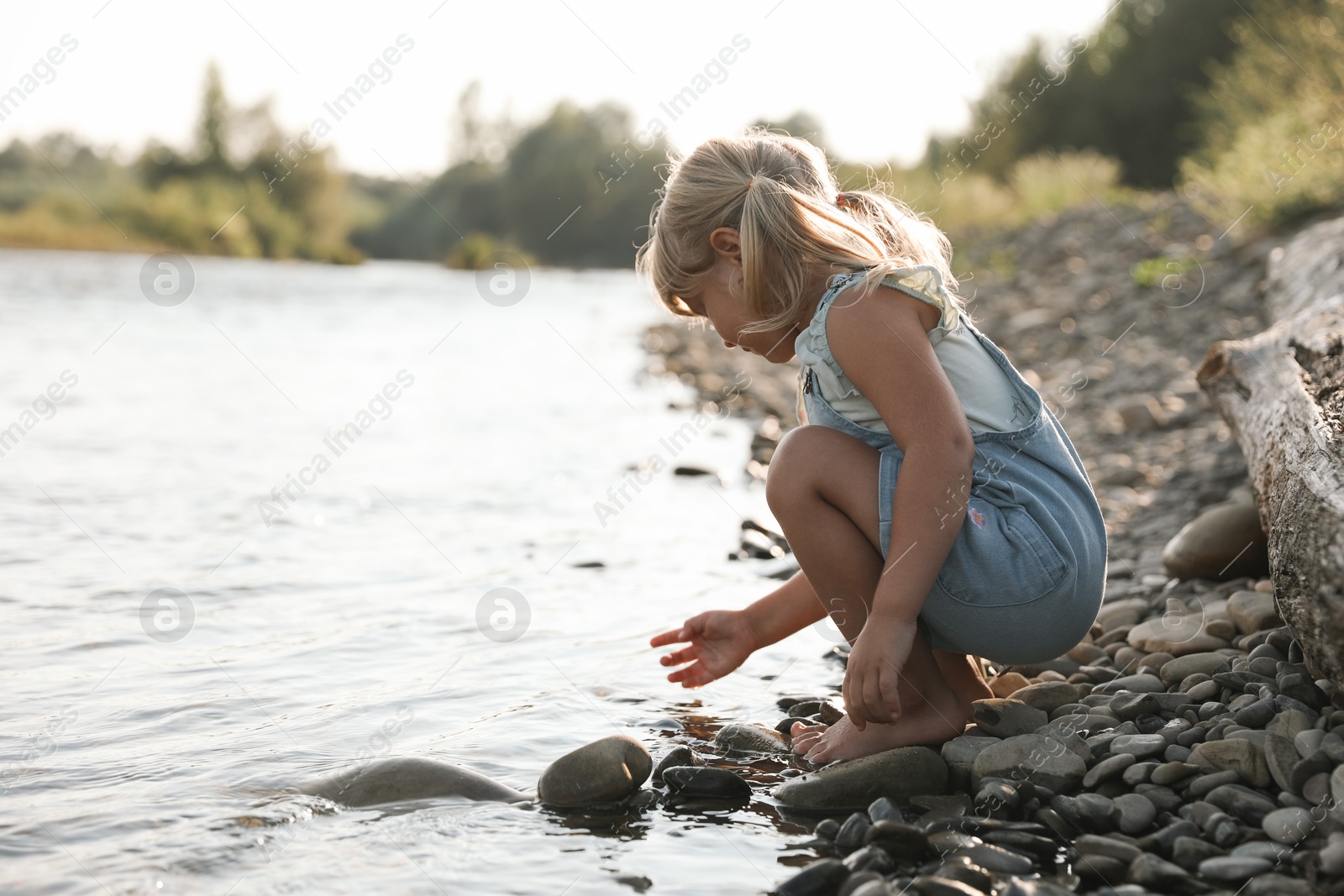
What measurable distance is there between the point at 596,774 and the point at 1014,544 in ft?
2.95

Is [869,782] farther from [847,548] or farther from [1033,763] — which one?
[847,548]

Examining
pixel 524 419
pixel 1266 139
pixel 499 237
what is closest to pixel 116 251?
pixel 499 237

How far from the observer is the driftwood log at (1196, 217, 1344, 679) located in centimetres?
171

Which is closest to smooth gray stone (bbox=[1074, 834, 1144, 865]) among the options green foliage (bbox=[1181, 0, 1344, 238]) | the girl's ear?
the girl's ear

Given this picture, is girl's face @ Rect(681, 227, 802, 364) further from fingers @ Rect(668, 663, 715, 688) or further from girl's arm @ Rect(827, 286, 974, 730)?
fingers @ Rect(668, 663, 715, 688)

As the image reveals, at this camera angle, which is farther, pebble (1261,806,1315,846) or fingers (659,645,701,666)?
fingers (659,645,701,666)

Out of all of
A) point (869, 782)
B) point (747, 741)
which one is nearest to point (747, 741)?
point (747, 741)

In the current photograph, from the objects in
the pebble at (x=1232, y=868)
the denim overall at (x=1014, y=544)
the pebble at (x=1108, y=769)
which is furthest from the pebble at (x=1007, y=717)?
the pebble at (x=1232, y=868)

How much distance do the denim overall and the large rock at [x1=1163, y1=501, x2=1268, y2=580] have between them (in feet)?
3.20

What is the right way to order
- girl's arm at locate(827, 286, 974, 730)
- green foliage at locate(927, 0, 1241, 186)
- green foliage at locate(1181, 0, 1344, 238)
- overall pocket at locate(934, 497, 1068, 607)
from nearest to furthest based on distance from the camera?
girl's arm at locate(827, 286, 974, 730) → overall pocket at locate(934, 497, 1068, 607) → green foliage at locate(1181, 0, 1344, 238) → green foliage at locate(927, 0, 1241, 186)

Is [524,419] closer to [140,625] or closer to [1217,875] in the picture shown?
[140,625]

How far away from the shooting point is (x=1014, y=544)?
208 centimetres

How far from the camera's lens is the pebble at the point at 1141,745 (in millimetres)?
A: 1977

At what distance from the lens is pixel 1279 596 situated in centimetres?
194
